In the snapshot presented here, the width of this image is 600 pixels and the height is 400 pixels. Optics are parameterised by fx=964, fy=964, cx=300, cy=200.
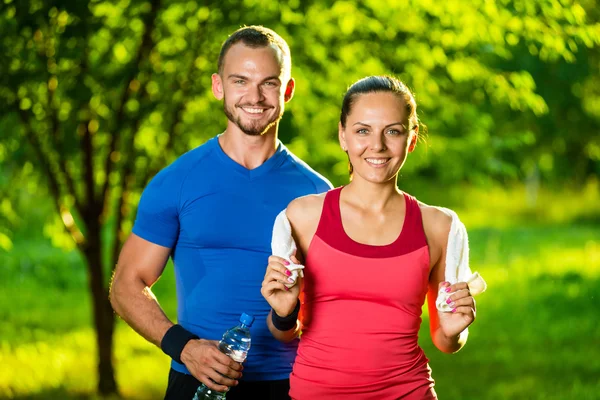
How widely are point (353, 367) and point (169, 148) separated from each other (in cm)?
462

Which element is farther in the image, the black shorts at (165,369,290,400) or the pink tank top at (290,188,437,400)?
the black shorts at (165,369,290,400)

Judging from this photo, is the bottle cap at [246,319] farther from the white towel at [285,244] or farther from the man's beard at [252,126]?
the man's beard at [252,126]

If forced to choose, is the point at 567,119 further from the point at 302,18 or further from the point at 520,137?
the point at 302,18

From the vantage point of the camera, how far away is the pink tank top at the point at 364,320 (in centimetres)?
279

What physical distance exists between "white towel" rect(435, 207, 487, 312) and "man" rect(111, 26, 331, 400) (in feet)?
2.26

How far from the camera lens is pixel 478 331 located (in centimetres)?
1234

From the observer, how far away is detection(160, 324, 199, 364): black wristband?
3.14 m

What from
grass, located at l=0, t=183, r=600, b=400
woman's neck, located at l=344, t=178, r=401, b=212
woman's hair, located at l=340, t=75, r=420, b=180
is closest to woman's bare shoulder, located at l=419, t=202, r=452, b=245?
woman's neck, located at l=344, t=178, r=401, b=212

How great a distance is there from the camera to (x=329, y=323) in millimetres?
2814

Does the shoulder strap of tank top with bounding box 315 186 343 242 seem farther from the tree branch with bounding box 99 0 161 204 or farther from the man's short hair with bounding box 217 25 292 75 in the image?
the tree branch with bounding box 99 0 161 204

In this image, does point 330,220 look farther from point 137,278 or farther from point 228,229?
point 137,278

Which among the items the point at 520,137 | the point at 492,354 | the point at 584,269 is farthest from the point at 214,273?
the point at 584,269

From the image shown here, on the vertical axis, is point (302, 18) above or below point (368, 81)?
above

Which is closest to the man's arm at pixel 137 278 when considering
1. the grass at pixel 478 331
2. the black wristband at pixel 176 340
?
the black wristband at pixel 176 340
